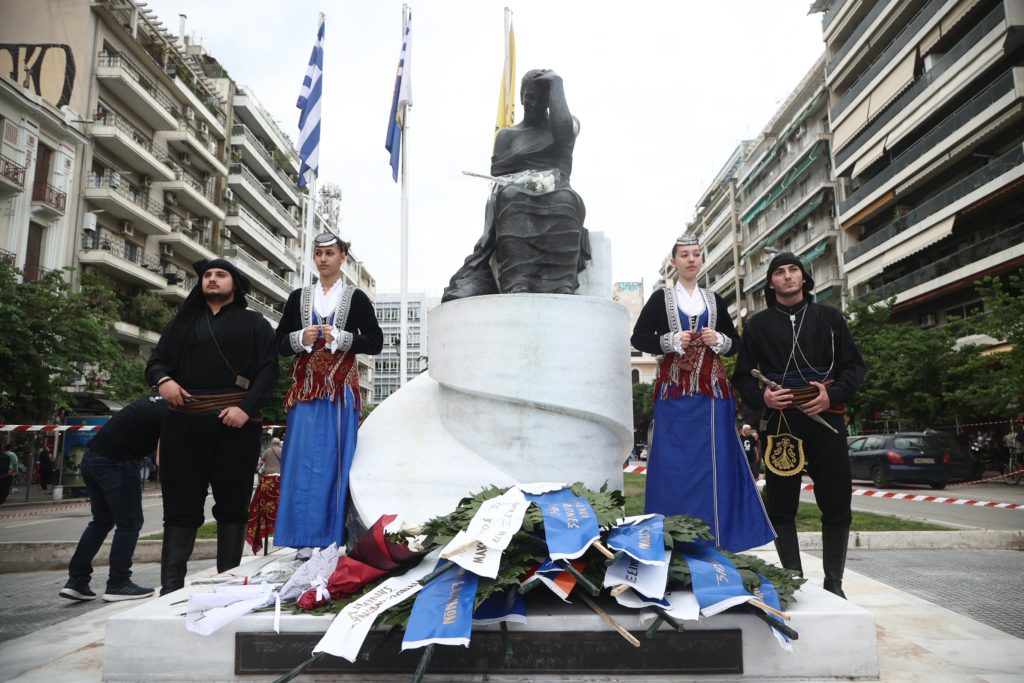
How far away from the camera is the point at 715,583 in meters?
2.64

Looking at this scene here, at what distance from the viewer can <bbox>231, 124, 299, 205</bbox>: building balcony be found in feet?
143

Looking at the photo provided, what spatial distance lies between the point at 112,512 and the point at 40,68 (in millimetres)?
2990

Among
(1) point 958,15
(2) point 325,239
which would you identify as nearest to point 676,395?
(2) point 325,239

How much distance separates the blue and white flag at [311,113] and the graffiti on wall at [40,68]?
11.0 metres

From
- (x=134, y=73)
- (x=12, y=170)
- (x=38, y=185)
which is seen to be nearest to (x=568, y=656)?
(x=12, y=170)

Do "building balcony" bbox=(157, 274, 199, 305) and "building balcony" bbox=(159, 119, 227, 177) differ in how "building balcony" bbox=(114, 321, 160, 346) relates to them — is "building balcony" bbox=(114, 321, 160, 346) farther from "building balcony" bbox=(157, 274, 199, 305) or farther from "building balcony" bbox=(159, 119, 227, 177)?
"building balcony" bbox=(159, 119, 227, 177)

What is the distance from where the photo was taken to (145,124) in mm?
32969

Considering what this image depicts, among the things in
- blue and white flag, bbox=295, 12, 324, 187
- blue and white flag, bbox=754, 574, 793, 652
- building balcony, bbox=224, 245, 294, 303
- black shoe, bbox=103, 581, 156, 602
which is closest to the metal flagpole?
blue and white flag, bbox=295, 12, 324, 187

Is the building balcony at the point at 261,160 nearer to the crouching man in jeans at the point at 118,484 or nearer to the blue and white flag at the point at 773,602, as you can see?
the crouching man in jeans at the point at 118,484

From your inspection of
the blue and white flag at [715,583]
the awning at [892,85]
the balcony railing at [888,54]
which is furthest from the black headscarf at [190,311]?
the awning at [892,85]

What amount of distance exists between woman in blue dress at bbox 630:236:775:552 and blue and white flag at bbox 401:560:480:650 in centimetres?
167

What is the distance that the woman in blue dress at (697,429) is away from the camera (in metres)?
3.85

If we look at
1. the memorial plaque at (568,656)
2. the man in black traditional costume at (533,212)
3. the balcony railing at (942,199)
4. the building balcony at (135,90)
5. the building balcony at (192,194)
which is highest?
the building balcony at (135,90)

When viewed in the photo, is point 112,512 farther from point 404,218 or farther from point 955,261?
point 955,261
